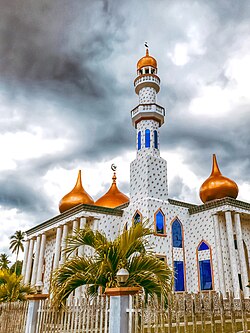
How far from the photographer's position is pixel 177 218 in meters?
20.8

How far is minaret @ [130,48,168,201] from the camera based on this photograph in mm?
20562

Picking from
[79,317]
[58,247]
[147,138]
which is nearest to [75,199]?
[58,247]

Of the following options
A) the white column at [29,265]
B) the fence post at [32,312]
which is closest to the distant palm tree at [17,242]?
the white column at [29,265]

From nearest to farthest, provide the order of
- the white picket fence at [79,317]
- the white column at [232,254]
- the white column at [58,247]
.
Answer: the white picket fence at [79,317]
the white column at [232,254]
the white column at [58,247]

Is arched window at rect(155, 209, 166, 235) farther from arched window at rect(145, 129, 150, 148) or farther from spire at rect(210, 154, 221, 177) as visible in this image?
spire at rect(210, 154, 221, 177)

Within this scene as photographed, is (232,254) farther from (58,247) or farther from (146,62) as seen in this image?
(146,62)

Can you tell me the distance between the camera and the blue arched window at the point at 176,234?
20.3 meters

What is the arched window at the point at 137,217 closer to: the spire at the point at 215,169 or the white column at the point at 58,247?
the white column at the point at 58,247

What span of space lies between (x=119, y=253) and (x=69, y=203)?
19322 mm

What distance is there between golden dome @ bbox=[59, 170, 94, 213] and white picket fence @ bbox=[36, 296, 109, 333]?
18.0m

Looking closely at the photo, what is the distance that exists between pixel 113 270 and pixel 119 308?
124cm

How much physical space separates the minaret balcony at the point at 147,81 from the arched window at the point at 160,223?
30.4 feet

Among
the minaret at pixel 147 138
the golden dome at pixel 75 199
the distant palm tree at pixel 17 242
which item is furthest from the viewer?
the distant palm tree at pixel 17 242

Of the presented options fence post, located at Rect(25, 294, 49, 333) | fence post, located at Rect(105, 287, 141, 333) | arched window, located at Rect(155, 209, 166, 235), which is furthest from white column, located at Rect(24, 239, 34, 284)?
fence post, located at Rect(105, 287, 141, 333)
